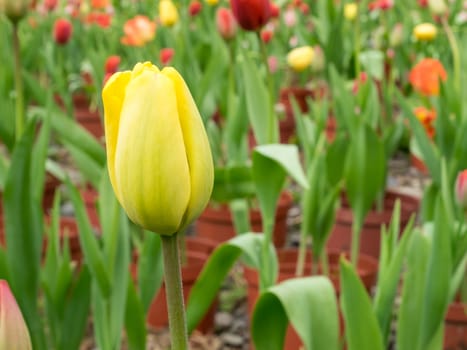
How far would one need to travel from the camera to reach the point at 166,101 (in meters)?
0.45

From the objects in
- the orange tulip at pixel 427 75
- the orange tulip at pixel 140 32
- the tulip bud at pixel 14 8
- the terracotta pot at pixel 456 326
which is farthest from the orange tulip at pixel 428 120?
the orange tulip at pixel 140 32

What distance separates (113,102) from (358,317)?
0.46 m

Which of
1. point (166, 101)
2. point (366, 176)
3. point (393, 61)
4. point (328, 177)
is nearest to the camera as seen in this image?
point (166, 101)

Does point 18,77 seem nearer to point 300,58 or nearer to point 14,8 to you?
point 14,8

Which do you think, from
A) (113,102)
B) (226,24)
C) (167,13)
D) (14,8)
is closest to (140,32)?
(167,13)

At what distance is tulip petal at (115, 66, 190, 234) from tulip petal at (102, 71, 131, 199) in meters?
0.01

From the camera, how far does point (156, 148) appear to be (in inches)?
18.0

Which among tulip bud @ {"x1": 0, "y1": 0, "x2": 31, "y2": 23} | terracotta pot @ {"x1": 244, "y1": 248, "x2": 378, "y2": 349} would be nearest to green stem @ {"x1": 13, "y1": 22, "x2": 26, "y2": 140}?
tulip bud @ {"x1": 0, "y1": 0, "x2": 31, "y2": 23}

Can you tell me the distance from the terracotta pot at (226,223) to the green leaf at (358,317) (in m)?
1.01

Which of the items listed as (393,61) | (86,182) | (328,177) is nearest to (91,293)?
(328,177)

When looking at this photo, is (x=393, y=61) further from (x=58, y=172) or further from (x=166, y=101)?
(x=166, y=101)

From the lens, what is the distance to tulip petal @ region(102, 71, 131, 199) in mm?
472

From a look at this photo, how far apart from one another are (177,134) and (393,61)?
258 centimetres

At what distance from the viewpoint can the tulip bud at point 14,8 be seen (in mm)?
1252
